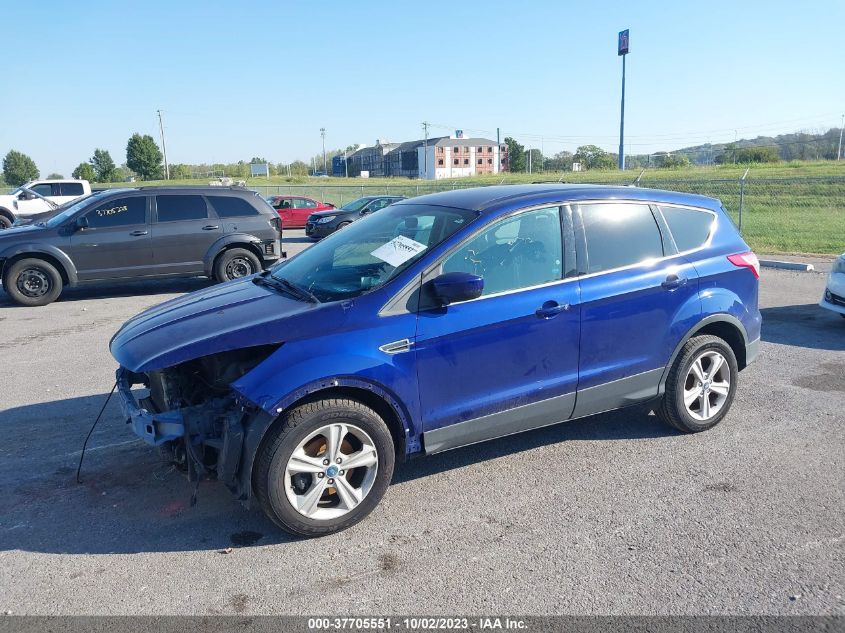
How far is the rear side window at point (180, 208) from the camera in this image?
11094mm

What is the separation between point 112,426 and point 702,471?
14.0 feet

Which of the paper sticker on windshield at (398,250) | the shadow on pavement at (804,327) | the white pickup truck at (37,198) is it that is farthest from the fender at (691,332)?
the white pickup truck at (37,198)

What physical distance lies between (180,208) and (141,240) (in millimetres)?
840

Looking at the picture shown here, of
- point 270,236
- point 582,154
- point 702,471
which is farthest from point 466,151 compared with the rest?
point 702,471

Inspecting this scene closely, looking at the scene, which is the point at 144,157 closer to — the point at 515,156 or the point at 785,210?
the point at 515,156

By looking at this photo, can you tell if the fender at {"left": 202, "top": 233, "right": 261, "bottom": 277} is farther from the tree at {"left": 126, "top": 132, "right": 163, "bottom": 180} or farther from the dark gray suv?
the tree at {"left": 126, "top": 132, "right": 163, "bottom": 180}

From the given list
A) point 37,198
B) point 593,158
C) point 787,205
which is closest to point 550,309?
point 37,198

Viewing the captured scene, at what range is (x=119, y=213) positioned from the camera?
10.8m

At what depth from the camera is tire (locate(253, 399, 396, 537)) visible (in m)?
3.46

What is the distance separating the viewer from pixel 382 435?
3.69m

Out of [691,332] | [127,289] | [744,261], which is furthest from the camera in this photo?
[127,289]

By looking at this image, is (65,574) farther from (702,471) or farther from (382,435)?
(702,471)

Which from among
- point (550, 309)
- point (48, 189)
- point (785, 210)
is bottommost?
point (785, 210)

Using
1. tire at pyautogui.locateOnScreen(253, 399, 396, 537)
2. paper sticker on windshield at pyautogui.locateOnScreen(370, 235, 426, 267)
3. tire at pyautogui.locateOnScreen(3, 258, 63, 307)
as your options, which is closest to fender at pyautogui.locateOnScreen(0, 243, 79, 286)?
tire at pyautogui.locateOnScreen(3, 258, 63, 307)
